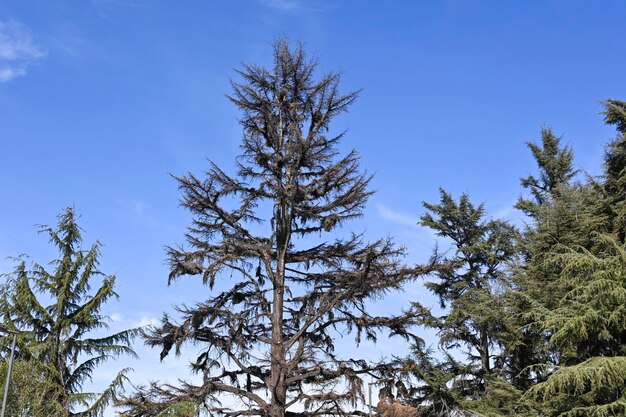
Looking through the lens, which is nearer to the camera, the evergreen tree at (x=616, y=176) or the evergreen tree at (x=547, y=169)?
the evergreen tree at (x=616, y=176)

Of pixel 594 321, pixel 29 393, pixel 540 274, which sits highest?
pixel 540 274

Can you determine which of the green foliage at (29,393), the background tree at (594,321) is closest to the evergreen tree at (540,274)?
the background tree at (594,321)

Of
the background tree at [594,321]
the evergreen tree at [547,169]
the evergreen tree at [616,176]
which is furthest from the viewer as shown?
the evergreen tree at [547,169]

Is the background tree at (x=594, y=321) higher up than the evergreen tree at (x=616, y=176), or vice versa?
the evergreen tree at (x=616, y=176)

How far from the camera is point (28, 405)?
18484mm

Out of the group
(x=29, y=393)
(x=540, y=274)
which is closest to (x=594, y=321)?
(x=540, y=274)

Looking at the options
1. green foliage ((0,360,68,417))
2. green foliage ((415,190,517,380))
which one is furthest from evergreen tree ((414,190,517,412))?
green foliage ((0,360,68,417))

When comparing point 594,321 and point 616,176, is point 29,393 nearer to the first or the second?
point 594,321

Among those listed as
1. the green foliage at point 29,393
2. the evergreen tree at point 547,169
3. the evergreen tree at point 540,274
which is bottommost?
the green foliage at point 29,393

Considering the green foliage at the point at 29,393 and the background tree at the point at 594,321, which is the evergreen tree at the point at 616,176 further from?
the green foliage at the point at 29,393

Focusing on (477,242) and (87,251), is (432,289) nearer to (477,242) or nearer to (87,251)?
(477,242)

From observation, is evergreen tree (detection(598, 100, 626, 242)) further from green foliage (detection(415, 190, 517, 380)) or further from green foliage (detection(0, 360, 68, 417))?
green foliage (detection(0, 360, 68, 417))

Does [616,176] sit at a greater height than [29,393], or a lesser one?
greater

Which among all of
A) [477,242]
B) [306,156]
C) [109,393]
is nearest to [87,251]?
[109,393]
